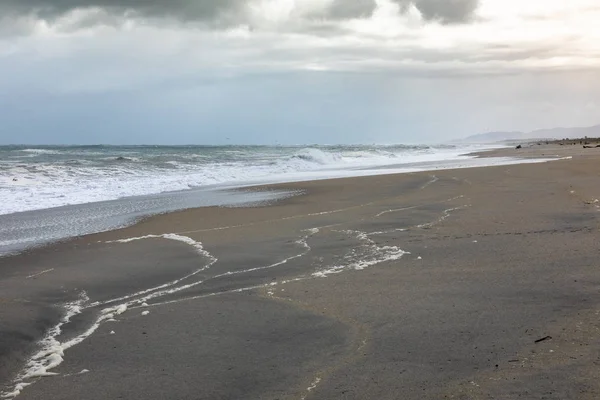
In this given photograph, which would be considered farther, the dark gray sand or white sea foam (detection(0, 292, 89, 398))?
white sea foam (detection(0, 292, 89, 398))

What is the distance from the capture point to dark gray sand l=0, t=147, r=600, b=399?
380cm

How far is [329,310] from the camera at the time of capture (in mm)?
5371

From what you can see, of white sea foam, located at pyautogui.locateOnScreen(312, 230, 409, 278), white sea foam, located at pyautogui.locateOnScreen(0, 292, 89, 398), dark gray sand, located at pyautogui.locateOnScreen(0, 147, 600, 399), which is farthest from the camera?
white sea foam, located at pyautogui.locateOnScreen(312, 230, 409, 278)

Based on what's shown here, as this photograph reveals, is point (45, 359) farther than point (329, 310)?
No

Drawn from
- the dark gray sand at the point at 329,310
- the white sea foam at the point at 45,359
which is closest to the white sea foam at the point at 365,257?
the dark gray sand at the point at 329,310

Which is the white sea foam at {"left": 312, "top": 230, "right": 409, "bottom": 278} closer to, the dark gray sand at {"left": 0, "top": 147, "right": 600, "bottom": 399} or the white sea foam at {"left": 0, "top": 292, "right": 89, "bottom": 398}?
the dark gray sand at {"left": 0, "top": 147, "right": 600, "bottom": 399}

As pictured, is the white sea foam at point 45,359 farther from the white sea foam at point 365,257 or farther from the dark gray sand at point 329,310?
the white sea foam at point 365,257

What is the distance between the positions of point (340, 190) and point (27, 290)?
11.7 meters

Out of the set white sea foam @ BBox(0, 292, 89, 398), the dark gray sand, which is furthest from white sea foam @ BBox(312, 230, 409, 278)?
white sea foam @ BBox(0, 292, 89, 398)

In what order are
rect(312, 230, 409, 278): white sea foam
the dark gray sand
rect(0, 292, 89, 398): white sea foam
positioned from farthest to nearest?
rect(312, 230, 409, 278): white sea foam
rect(0, 292, 89, 398): white sea foam
the dark gray sand

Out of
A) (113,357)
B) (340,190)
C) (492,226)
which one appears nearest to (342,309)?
(113,357)

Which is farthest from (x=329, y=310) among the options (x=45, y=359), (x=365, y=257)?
(x=45, y=359)

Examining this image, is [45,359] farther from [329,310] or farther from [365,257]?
[365,257]

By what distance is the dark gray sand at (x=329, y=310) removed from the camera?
3801 mm
